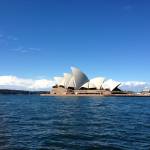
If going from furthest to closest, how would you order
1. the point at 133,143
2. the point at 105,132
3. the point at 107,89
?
the point at 107,89
the point at 105,132
the point at 133,143

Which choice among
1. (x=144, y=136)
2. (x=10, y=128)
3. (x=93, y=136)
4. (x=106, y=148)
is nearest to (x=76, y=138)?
(x=93, y=136)

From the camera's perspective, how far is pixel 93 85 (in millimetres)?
143000

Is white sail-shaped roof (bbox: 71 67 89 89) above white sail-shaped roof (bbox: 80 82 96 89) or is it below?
above

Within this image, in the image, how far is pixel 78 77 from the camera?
132 m

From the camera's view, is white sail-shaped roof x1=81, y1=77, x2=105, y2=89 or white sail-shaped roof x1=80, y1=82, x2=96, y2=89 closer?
white sail-shaped roof x1=81, y1=77, x2=105, y2=89

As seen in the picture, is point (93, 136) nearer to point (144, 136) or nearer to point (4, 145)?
point (144, 136)

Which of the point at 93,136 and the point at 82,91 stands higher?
the point at 82,91

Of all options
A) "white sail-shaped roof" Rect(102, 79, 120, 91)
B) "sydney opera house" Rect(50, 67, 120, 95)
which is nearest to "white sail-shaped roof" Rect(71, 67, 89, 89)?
"sydney opera house" Rect(50, 67, 120, 95)

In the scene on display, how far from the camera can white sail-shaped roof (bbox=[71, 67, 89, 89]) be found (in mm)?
124975

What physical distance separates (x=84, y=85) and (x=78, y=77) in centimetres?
852

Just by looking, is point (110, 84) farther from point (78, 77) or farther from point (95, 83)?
point (78, 77)

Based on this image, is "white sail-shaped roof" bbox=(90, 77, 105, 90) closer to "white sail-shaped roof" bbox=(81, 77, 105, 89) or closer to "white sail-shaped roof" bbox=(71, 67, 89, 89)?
"white sail-shaped roof" bbox=(81, 77, 105, 89)

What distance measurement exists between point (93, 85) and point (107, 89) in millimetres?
6503

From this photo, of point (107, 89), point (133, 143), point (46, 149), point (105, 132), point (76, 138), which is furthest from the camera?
point (107, 89)
